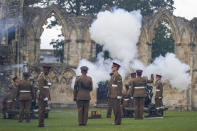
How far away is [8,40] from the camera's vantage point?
35312 millimetres

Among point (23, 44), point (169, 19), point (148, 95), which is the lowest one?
point (148, 95)

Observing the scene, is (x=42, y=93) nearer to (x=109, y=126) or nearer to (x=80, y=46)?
(x=109, y=126)

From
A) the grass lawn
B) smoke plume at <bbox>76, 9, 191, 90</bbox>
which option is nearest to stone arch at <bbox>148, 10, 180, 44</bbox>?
smoke plume at <bbox>76, 9, 191, 90</bbox>

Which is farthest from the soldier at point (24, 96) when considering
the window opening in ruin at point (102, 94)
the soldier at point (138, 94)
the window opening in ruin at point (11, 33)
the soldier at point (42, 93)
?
the window opening in ruin at point (102, 94)

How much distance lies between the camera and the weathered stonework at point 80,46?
37812 mm

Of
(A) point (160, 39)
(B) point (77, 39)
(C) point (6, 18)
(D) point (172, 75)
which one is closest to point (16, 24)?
(C) point (6, 18)

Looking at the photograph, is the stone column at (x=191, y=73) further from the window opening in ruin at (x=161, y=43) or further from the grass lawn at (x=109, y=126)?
the grass lawn at (x=109, y=126)

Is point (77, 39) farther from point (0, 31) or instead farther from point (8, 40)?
point (0, 31)

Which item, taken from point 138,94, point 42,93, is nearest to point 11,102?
point 42,93

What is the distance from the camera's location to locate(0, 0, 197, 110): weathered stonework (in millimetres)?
37812

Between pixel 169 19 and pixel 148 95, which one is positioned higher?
pixel 169 19

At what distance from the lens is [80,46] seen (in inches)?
1512

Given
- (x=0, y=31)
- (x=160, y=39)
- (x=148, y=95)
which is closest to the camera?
(x=148, y=95)

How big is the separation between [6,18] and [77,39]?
26.6 ft
